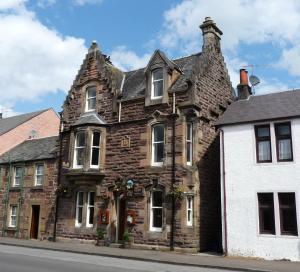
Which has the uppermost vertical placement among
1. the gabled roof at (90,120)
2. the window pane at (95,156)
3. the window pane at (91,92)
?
the window pane at (91,92)

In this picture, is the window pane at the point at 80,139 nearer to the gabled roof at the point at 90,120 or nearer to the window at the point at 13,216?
the gabled roof at the point at 90,120

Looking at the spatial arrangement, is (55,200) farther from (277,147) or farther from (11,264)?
(277,147)

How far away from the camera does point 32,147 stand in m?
31.1

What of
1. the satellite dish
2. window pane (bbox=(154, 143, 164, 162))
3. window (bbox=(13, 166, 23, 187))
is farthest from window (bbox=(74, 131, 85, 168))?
the satellite dish

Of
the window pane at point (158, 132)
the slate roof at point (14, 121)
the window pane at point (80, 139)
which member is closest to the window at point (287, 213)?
the window pane at point (158, 132)

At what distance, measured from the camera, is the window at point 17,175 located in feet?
94.4

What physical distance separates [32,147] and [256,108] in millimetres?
18557

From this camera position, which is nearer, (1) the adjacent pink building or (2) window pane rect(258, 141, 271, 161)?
(2) window pane rect(258, 141, 271, 161)

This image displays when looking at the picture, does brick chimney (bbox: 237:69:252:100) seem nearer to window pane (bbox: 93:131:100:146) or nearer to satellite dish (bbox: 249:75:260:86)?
satellite dish (bbox: 249:75:260:86)

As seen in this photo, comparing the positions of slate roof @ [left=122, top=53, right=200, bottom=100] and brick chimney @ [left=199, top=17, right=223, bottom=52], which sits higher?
brick chimney @ [left=199, top=17, right=223, bottom=52]

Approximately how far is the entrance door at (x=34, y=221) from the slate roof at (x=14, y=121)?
36.3ft

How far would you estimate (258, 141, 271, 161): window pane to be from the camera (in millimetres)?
18719

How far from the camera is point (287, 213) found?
1764cm

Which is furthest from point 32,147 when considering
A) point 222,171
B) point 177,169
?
point 222,171
